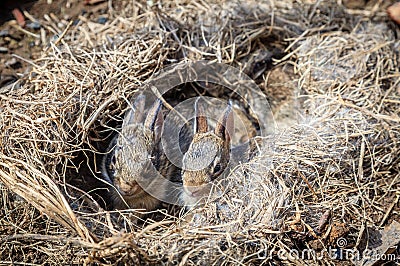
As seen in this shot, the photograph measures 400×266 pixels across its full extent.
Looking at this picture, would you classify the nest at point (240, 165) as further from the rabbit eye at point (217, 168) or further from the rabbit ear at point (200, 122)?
the rabbit ear at point (200, 122)

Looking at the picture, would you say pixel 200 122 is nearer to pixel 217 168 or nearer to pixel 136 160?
pixel 217 168

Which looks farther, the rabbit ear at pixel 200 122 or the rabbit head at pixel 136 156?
the rabbit ear at pixel 200 122

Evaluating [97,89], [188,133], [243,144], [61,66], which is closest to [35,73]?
[61,66]

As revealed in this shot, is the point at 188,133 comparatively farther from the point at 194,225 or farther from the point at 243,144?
the point at 194,225

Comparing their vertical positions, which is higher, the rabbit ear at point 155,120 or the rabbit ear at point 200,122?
the rabbit ear at point 155,120

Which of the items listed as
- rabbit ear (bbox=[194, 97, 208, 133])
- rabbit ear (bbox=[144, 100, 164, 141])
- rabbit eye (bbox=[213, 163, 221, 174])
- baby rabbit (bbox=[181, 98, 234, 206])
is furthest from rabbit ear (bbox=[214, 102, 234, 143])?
rabbit ear (bbox=[144, 100, 164, 141])

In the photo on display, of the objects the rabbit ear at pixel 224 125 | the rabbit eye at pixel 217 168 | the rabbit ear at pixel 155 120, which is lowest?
the rabbit eye at pixel 217 168

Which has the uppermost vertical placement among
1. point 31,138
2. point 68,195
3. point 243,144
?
point 31,138

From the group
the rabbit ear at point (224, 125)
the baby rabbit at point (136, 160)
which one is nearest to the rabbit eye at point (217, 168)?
the rabbit ear at point (224, 125)
